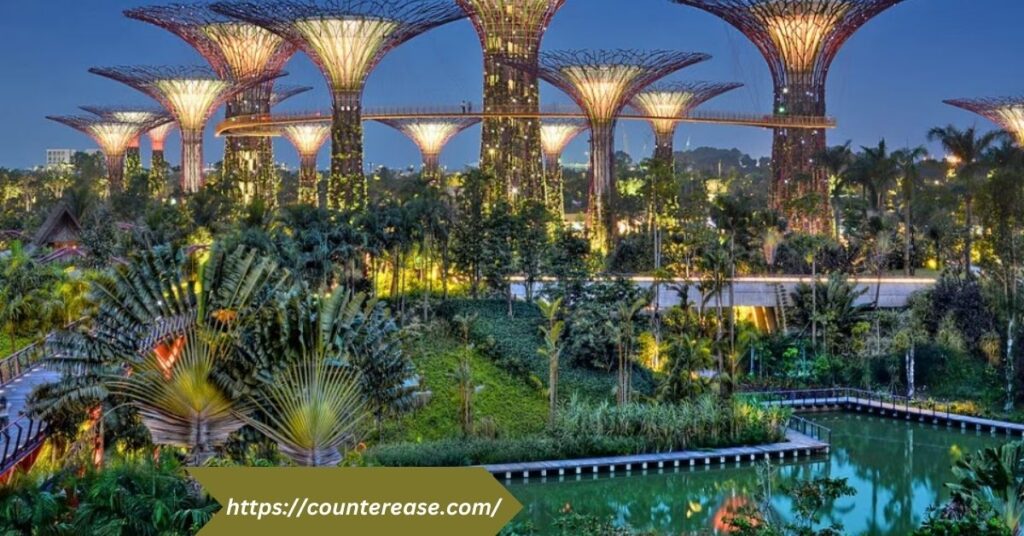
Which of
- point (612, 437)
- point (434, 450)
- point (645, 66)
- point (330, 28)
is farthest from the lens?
point (645, 66)

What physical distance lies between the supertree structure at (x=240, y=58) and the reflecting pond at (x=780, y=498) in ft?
100

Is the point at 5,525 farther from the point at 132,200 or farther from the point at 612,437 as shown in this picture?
the point at 132,200

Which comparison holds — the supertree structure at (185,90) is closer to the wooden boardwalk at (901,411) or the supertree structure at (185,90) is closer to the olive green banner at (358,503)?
the wooden boardwalk at (901,411)

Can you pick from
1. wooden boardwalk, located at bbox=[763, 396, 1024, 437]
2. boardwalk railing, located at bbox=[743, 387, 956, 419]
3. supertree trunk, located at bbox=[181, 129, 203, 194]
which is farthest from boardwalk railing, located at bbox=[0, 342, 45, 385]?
supertree trunk, located at bbox=[181, 129, 203, 194]

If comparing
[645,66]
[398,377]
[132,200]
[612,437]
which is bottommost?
[612,437]

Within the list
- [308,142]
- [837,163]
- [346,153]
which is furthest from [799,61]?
[308,142]

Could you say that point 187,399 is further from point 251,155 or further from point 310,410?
point 251,155

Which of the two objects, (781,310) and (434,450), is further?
(781,310)

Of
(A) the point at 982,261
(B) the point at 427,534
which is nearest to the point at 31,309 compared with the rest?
(B) the point at 427,534

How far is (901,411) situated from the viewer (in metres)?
29.9

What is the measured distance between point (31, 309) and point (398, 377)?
28.0ft

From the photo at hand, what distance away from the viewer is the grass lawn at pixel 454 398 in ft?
83.9

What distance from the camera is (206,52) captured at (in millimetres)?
54281

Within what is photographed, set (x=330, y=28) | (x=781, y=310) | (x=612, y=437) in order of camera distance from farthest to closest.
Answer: (x=330, y=28), (x=781, y=310), (x=612, y=437)
